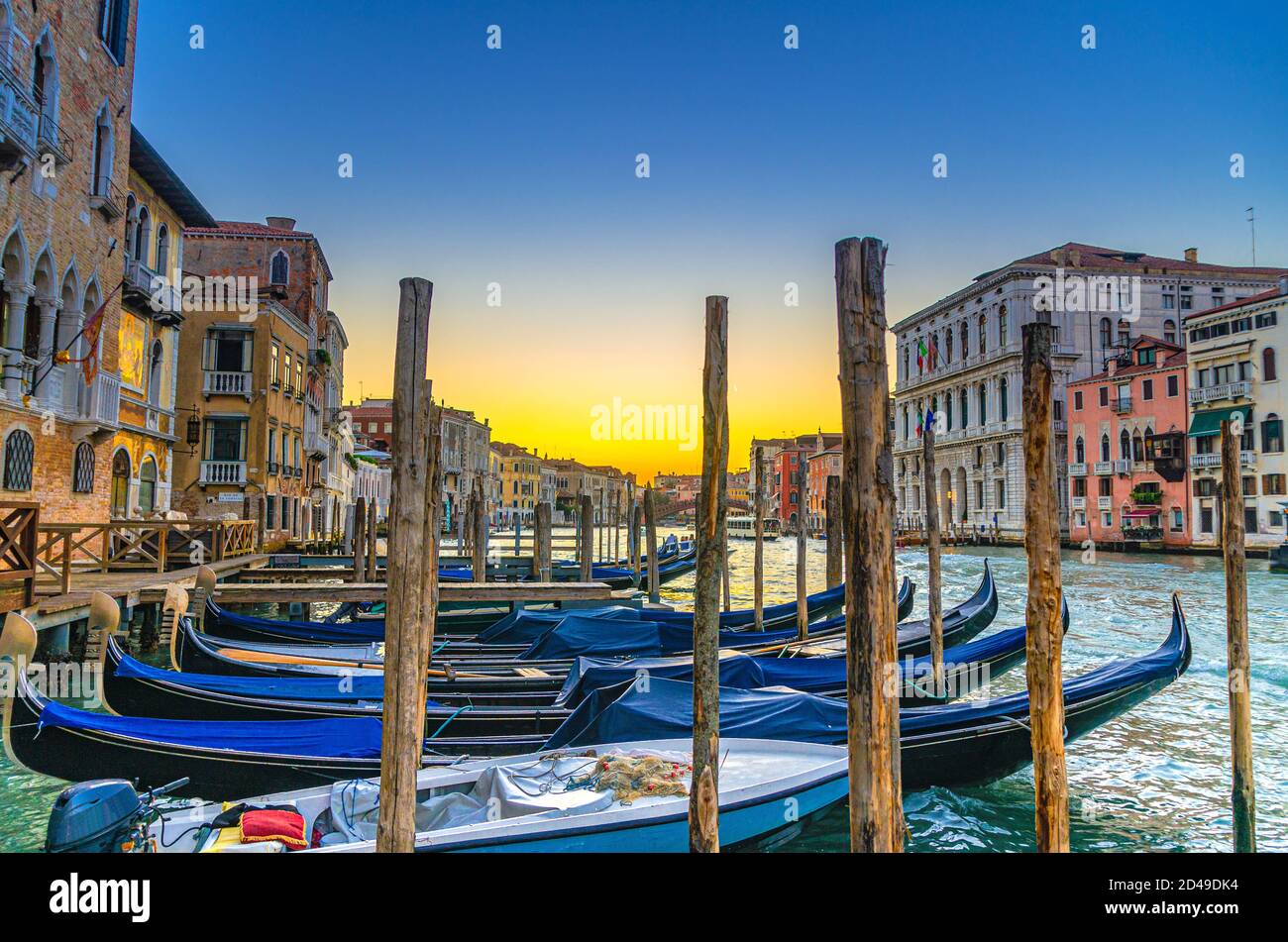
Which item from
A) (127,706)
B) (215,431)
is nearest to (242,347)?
(215,431)

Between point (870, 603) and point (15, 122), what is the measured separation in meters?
10.4

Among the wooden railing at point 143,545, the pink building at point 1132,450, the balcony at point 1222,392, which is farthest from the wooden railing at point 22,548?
the pink building at point 1132,450

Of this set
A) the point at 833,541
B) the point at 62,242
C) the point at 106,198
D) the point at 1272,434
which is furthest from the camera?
the point at 1272,434

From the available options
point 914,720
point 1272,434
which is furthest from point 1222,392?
point 914,720

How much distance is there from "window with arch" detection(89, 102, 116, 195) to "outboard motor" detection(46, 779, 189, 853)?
10.7 m

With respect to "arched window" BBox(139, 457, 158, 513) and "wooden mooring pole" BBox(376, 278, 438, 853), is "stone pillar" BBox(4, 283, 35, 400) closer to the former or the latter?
"arched window" BBox(139, 457, 158, 513)

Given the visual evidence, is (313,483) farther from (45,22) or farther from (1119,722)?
(1119,722)

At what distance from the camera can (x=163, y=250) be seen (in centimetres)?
1458

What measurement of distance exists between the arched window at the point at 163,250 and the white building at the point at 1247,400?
26929 mm

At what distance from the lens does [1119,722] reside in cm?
745

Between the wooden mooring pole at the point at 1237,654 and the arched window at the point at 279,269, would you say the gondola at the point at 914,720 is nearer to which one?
the wooden mooring pole at the point at 1237,654

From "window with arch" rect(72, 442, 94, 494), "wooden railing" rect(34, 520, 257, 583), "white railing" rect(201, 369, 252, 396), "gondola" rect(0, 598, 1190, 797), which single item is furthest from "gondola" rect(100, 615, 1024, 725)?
"white railing" rect(201, 369, 252, 396)

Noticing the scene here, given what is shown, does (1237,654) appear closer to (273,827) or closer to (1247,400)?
(273,827)
